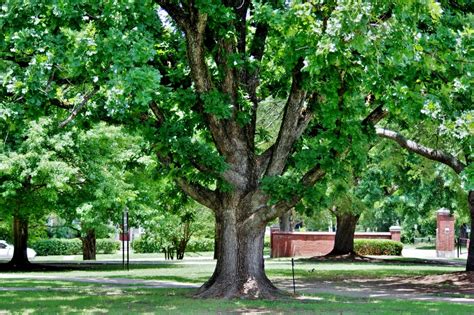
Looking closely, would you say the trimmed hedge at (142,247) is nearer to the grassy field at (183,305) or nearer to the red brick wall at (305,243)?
the red brick wall at (305,243)

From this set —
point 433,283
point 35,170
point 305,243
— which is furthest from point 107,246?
point 433,283

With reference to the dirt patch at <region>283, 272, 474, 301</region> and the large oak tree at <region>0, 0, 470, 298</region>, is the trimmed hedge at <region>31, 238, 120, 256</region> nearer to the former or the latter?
the dirt patch at <region>283, 272, 474, 301</region>

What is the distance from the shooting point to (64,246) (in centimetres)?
5269

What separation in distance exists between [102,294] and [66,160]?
10.2 m

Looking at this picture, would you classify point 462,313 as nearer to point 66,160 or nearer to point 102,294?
point 102,294

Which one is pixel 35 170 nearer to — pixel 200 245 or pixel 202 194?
pixel 202 194

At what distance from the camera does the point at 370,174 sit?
35.9 metres

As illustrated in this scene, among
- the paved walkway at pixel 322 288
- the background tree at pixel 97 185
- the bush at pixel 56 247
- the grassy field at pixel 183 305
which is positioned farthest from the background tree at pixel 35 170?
the bush at pixel 56 247

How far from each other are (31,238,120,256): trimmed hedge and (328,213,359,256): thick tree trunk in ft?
75.5

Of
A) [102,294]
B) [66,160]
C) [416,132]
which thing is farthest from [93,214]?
[416,132]

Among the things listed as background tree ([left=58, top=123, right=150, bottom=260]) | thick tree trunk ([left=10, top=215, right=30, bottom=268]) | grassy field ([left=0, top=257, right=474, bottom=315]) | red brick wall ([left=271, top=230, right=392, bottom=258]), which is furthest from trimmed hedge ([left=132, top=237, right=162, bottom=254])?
grassy field ([left=0, top=257, right=474, bottom=315])

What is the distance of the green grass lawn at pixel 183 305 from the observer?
13.9 metres

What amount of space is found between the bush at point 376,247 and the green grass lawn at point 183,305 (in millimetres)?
25217

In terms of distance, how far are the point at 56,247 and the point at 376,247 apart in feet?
76.2
